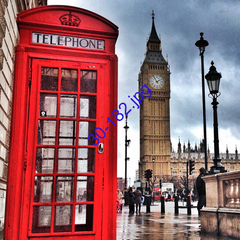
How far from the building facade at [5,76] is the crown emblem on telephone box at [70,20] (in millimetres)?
570

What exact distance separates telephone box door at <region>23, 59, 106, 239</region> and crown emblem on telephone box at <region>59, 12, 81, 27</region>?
506 millimetres

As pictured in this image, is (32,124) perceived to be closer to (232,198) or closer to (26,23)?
(26,23)

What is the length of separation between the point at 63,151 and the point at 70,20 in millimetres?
1621

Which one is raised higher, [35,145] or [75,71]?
[75,71]

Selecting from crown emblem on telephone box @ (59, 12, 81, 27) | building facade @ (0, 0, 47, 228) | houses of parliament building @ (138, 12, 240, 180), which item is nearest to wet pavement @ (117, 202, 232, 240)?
building facade @ (0, 0, 47, 228)

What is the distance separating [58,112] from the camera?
146 inches

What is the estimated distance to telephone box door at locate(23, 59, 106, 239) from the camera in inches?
138

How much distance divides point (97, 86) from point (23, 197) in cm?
153

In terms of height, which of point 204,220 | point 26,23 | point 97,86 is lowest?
point 204,220

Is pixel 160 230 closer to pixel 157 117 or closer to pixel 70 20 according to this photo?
pixel 70 20

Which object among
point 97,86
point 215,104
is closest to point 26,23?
point 97,86

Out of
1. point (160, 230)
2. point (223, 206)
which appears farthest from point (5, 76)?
point (160, 230)

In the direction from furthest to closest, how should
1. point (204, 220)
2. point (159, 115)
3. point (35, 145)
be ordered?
point (159, 115)
point (204, 220)
point (35, 145)

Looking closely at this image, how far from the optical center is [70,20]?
3.93 m
